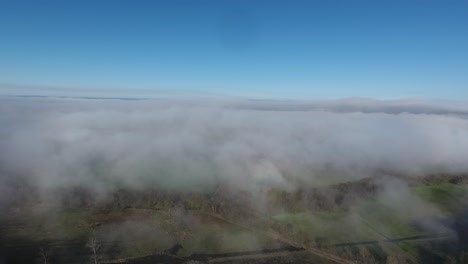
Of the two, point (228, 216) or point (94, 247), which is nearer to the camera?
point (94, 247)

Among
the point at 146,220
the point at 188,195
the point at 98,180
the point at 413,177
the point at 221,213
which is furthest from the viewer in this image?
the point at 413,177

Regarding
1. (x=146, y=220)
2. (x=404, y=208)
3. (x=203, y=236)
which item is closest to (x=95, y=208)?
(x=146, y=220)

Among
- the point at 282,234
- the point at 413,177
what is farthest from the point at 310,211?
the point at 413,177

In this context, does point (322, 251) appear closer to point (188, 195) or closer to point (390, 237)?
point (390, 237)

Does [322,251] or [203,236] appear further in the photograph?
[203,236]

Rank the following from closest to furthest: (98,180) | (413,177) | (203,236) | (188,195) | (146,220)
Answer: (203,236) → (146,220) → (188,195) → (98,180) → (413,177)

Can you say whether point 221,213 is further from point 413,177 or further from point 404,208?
point 413,177
